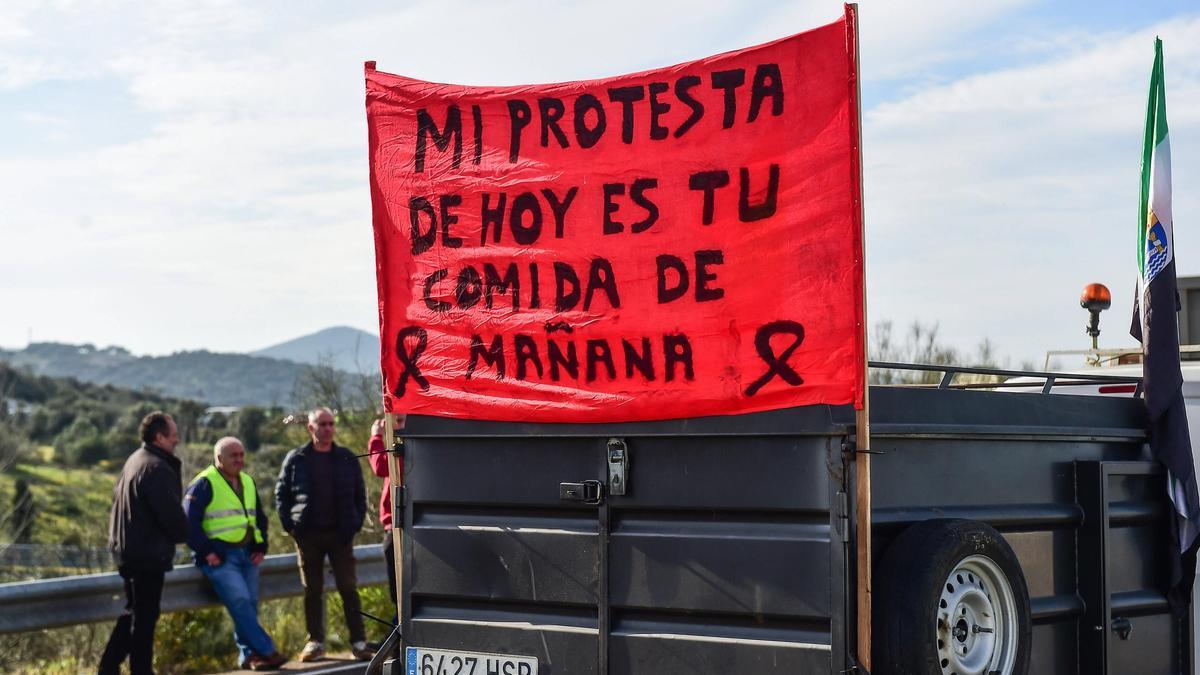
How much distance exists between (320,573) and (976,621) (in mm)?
6754

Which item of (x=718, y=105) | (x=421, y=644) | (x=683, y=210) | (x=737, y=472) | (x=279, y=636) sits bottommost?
(x=279, y=636)

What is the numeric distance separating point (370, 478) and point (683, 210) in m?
18.9

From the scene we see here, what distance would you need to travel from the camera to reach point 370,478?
77.3ft

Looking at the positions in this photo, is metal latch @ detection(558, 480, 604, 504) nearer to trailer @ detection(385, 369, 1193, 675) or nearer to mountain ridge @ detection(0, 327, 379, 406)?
trailer @ detection(385, 369, 1193, 675)

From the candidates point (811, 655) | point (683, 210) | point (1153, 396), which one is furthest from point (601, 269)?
point (1153, 396)

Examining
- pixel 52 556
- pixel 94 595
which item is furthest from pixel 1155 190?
pixel 52 556

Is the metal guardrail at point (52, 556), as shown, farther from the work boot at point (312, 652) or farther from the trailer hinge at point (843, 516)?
the trailer hinge at point (843, 516)

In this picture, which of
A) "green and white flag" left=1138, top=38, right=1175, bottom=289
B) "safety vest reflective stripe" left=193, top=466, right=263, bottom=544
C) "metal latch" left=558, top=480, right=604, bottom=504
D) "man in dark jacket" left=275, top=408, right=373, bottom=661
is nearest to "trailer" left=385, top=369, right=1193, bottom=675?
"metal latch" left=558, top=480, right=604, bottom=504

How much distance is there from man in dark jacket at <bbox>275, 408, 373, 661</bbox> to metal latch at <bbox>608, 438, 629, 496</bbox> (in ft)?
18.9

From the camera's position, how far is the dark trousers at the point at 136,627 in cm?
928

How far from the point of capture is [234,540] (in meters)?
10.3

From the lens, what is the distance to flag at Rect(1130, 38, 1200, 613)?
626 centimetres

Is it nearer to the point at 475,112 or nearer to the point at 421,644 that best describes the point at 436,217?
the point at 475,112

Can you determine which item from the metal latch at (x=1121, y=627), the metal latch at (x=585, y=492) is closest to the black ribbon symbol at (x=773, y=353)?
the metal latch at (x=585, y=492)
